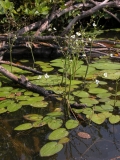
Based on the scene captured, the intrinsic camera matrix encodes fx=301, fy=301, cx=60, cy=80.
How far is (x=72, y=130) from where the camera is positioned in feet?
4.82

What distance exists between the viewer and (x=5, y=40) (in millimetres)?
2521

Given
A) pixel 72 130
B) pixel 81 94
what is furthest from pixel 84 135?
pixel 81 94

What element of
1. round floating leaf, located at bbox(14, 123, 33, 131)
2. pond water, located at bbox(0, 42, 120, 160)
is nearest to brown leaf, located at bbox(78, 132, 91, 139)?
pond water, located at bbox(0, 42, 120, 160)

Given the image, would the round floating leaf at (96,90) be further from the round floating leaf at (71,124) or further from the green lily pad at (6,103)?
the green lily pad at (6,103)

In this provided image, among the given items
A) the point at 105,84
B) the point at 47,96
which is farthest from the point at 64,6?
the point at 47,96

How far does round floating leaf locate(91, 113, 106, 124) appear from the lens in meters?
Answer: 1.51

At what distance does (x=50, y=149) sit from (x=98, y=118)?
36 centimetres

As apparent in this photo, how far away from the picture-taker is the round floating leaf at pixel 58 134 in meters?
1.38

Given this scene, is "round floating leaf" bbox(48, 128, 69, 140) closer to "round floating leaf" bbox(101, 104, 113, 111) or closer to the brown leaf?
the brown leaf

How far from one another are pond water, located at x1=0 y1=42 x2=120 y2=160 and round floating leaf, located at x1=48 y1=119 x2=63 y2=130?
0.07ft

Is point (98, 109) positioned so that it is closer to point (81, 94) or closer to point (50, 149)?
point (81, 94)

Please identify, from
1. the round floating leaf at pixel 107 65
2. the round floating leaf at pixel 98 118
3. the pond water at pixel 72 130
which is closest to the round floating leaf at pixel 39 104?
the pond water at pixel 72 130

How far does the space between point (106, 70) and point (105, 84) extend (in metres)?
0.21

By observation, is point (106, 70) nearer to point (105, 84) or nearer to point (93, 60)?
point (105, 84)
